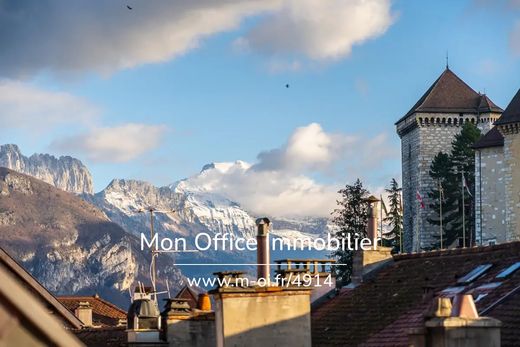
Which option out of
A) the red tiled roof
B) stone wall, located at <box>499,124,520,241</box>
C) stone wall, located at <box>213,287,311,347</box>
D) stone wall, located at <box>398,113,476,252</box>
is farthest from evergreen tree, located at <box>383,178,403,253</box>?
stone wall, located at <box>213,287,311,347</box>

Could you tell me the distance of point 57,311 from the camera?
30719 millimetres

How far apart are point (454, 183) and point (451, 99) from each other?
16242mm

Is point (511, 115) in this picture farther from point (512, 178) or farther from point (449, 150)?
point (449, 150)

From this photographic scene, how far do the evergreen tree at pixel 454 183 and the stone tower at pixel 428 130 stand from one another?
1.97 meters

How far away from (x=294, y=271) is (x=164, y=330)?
368cm

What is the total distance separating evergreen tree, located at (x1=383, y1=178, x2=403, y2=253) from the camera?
12025 cm

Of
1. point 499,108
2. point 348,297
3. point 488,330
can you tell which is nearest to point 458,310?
point 488,330

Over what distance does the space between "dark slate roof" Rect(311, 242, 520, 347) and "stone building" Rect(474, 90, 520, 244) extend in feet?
235

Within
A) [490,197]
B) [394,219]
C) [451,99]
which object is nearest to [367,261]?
[490,197]

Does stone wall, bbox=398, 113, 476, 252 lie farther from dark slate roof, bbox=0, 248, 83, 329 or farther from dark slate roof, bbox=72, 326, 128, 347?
dark slate roof, bbox=0, 248, 83, 329

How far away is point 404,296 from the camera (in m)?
27.9

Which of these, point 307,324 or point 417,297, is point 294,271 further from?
point 417,297

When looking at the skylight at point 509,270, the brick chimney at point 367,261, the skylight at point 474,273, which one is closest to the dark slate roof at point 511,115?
the brick chimney at point 367,261

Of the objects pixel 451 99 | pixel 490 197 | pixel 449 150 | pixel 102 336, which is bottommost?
pixel 102 336
